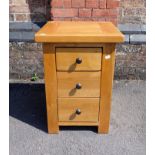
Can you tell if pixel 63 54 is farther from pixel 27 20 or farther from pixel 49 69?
pixel 27 20

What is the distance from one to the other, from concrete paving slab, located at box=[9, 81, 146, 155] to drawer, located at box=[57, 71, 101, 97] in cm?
43

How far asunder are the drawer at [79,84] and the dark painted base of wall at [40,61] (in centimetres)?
120

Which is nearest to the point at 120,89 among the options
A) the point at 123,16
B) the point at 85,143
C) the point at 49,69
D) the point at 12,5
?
the point at 123,16

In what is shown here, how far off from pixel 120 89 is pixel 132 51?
20.3 inches

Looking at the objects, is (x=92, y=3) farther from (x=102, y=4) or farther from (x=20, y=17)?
(x=20, y=17)

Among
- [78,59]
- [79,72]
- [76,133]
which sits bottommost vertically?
[76,133]

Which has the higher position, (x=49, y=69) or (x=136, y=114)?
(x=49, y=69)

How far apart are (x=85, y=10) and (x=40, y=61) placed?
3.12ft

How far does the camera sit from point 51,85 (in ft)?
7.09

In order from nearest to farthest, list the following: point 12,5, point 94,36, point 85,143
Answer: point 94,36 → point 85,143 → point 12,5

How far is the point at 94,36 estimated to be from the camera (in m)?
1.94

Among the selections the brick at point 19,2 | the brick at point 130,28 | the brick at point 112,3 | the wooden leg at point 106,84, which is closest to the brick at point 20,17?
the brick at point 19,2

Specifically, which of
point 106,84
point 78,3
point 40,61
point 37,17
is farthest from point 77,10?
point 106,84

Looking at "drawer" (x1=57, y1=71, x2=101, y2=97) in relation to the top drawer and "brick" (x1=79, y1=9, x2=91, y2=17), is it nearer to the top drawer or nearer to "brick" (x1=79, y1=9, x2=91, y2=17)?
the top drawer
